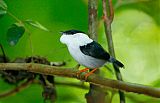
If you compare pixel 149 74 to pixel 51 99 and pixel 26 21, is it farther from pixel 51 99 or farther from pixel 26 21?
pixel 26 21

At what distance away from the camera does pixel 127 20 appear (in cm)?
175

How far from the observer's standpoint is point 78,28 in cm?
174

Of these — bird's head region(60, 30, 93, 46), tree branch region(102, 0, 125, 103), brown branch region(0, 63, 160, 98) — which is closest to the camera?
brown branch region(0, 63, 160, 98)

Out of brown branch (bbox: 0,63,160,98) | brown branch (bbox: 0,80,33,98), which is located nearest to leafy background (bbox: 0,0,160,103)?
brown branch (bbox: 0,80,33,98)

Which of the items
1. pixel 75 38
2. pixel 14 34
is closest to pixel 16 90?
pixel 14 34

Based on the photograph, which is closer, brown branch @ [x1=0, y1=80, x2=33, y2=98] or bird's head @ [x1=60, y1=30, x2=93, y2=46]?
Result: bird's head @ [x1=60, y1=30, x2=93, y2=46]

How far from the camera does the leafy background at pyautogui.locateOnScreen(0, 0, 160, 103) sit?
1722 millimetres

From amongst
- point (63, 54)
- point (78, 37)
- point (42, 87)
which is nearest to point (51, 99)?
point (42, 87)

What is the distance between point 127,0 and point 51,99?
0.58 meters

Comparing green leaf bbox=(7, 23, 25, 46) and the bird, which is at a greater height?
green leaf bbox=(7, 23, 25, 46)

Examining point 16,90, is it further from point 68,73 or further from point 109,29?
point 109,29

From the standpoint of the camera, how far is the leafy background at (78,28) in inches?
67.8

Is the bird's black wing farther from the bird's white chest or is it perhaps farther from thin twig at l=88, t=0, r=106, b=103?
thin twig at l=88, t=0, r=106, b=103

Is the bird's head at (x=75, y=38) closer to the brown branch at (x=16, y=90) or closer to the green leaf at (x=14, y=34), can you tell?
the green leaf at (x=14, y=34)
